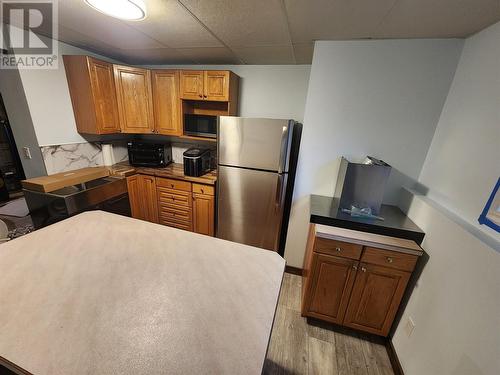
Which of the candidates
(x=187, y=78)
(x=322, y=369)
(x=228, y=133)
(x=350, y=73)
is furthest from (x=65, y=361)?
(x=187, y=78)

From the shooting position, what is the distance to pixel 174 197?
8.69ft

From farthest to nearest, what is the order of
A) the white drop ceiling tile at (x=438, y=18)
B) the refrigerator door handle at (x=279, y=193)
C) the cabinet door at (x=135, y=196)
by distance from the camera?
the cabinet door at (x=135, y=196)
the refrigerator door handle at (x=279, y=193)
the white drop ceiling tile at (x=438, y=18)

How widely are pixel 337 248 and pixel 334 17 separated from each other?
1568mm

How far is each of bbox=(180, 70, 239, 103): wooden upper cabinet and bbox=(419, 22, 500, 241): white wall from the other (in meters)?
2.04

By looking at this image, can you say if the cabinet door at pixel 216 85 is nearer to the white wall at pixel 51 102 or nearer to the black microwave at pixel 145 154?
the black microwave at pixel 145 154

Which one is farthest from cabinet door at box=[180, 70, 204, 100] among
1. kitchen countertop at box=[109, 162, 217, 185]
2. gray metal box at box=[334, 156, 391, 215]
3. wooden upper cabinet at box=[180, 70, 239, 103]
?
gray metal box at box=[334, 156, 391, 215]

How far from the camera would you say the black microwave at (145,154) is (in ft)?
9.01

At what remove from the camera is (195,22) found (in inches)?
59.0

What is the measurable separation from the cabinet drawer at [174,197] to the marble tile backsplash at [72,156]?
0.95 meters

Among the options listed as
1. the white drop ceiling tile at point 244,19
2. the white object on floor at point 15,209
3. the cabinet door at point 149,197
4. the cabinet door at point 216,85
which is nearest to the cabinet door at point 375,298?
the white drop ceiling tile at point 244,19

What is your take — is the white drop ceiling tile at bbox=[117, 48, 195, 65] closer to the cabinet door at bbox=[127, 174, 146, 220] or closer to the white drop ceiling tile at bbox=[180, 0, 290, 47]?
the white drop ceiling tile at bbox=[180, 0, 290, 47]

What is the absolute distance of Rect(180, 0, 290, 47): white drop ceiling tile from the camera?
48.6 inches

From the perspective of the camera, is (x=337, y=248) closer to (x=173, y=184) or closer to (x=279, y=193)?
(x=279, y=193)

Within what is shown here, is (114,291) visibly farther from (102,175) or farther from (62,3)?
(102,175)
